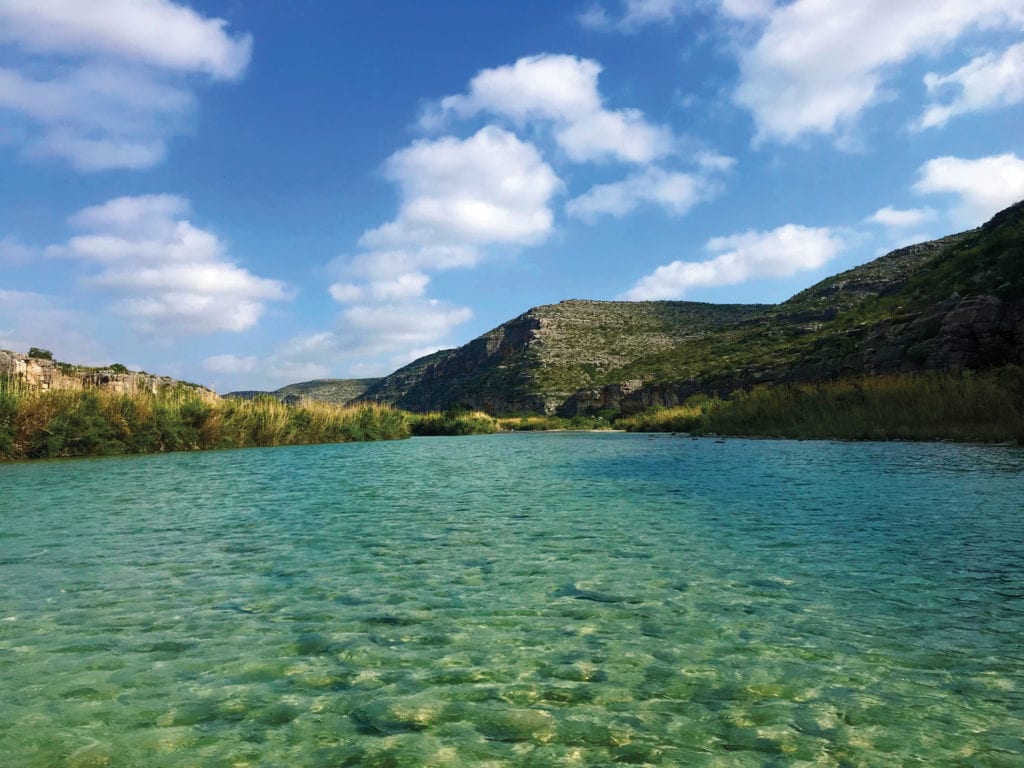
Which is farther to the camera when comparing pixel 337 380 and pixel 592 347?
pixel 337 380

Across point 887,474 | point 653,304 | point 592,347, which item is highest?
point 653,304

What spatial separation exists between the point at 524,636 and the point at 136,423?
26.6 meters

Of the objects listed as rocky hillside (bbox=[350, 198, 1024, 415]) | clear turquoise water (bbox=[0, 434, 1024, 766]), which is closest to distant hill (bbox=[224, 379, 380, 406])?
rocky hillside (bbox=[350, 198, 1024, 415])

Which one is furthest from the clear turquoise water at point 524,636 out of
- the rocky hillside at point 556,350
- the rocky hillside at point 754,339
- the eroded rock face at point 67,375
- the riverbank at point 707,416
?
the rocky hillside at point 556,350

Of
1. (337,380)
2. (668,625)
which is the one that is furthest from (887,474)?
(337,380)

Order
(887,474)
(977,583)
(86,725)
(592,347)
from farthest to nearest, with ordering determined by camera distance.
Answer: (592,347), (887,474), (977,583), (86,725)

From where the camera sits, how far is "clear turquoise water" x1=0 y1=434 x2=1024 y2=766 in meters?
2.76

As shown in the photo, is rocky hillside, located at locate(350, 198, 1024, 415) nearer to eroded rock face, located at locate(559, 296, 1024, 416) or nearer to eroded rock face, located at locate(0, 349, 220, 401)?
eroded rock face, located at locate(559, 296, 1024, 416)

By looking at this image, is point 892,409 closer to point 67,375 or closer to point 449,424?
point 449,424

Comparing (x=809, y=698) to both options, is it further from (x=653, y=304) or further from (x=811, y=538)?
(x=653, y=304)

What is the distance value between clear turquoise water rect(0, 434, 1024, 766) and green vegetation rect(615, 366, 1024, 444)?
1119cm

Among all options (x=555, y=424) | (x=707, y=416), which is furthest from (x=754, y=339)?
(x=707, y=416)

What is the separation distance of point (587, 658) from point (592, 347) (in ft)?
299

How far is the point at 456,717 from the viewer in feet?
9.81
